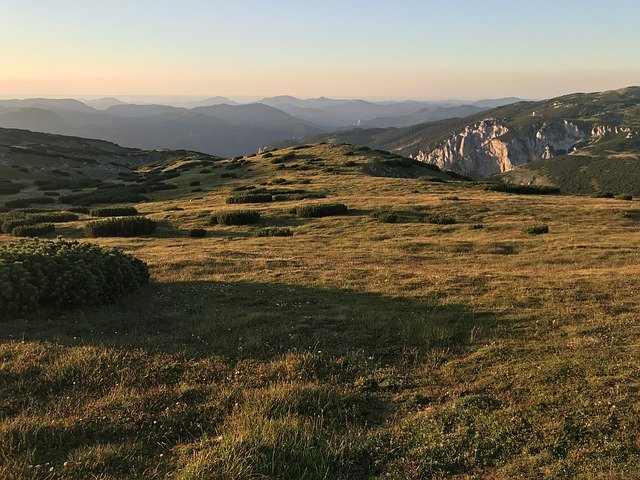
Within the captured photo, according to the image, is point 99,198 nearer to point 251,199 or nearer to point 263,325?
point 251,199

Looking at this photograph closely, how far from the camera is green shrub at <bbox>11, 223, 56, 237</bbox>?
31.2 m

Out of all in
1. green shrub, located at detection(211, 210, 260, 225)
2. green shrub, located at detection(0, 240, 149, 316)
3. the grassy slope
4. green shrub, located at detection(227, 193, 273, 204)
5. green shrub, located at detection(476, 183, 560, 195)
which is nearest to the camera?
the grassy slope

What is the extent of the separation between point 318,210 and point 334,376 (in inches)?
1065

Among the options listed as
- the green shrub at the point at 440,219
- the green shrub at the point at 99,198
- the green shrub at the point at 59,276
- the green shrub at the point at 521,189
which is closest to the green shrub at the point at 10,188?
the green shrub at the point at 99,198

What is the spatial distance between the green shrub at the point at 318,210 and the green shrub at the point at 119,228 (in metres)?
11.0

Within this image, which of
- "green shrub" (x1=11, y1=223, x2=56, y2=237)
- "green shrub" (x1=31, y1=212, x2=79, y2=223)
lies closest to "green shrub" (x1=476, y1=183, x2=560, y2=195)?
"green shrub" (x1=31, y1=212, x2=79, y2=223)

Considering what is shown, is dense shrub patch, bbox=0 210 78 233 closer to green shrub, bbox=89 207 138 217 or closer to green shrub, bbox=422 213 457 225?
green shrub, bbox=89 207 138 217

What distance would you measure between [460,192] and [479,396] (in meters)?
40.5

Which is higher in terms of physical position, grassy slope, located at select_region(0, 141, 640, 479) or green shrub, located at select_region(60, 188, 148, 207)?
green shrub, located at select_region(60, 188, 148, 207)

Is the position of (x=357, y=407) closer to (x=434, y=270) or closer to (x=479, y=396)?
(x=479, y=396)

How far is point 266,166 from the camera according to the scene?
71.2 m

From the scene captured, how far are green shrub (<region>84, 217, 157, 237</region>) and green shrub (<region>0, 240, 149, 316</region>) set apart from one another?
54.7 ft

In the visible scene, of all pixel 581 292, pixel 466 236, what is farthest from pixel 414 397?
pixel 466 236

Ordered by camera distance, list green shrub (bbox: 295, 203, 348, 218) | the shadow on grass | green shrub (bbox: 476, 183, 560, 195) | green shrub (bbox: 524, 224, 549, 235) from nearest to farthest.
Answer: the shadow on grass < green shrub (bbox: 524, 224, 549, 235) < green shrub (bbox: 295, 203, 348, 218) < green shrub (bbox: 476, 183, 560, 195)
